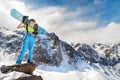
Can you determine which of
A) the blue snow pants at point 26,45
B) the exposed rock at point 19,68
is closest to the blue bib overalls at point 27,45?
the blue snow pants at point 26,45

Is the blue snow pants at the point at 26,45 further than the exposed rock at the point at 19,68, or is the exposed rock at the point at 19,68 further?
the blue snow pants at the point at 26,45

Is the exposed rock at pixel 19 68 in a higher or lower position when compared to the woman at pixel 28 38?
lower

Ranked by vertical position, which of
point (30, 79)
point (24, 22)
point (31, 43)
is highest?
point (24, 22)

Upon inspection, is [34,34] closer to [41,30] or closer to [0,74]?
[41,30]

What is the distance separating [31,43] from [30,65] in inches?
70.7

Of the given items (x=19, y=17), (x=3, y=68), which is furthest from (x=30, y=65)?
(x=19, y=17)

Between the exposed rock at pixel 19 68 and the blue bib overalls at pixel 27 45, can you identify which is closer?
the exposed rock at pixel 19 68

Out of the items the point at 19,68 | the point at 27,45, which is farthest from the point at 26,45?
the point at 19,68

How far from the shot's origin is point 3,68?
2333 cm

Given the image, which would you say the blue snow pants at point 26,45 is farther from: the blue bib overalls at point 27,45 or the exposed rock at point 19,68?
the exposed rock at point 19,68

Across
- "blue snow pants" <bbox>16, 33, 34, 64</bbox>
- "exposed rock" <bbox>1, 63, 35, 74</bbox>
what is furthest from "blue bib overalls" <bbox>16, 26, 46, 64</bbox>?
"exposed rock" <bbox>1, 63, 35, 74</bbox>

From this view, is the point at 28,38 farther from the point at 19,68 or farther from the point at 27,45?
the point at 19,68

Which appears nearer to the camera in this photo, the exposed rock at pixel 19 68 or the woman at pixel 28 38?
the exposed rock at pixel 19 68

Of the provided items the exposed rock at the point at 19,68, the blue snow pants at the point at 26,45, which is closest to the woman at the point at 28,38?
the blue snow pants at the point at 26,45
